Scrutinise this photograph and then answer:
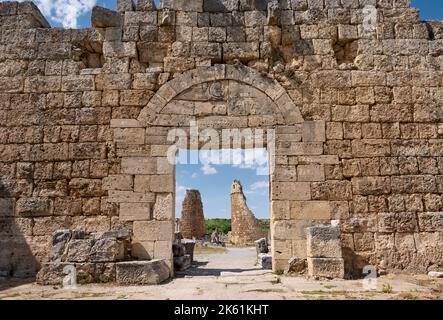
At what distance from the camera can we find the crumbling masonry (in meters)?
5.99

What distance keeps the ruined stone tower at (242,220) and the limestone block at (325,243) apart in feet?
39.4

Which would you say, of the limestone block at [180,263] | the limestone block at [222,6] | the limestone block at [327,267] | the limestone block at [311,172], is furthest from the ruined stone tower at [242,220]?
the limestone block at [327,267]

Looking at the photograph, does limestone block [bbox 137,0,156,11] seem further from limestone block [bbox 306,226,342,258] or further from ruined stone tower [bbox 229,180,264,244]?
ruined stone tower [bbox 229,180,264,244]

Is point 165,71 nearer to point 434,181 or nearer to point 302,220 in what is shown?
point 302,220

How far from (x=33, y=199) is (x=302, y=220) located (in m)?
4.50

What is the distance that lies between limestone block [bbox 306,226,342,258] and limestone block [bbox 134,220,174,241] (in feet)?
7.38

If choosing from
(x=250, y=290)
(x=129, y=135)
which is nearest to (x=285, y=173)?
(x=250, y=290)

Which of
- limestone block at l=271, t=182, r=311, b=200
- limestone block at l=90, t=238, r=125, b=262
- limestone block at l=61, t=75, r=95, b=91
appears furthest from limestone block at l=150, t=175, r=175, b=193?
limestone block at l=61, t=75, r=95, b=91

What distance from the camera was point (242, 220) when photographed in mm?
17719

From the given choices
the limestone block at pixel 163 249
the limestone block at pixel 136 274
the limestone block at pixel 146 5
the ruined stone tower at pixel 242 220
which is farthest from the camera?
the ruined stone tower at pixel 242 220

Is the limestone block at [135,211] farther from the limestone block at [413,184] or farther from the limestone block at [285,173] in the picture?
the limestone block at [413,184]

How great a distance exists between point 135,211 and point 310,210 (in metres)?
2.89

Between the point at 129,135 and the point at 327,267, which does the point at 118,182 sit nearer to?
the point at 129,135

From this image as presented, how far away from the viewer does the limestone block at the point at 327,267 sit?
17.4ft
